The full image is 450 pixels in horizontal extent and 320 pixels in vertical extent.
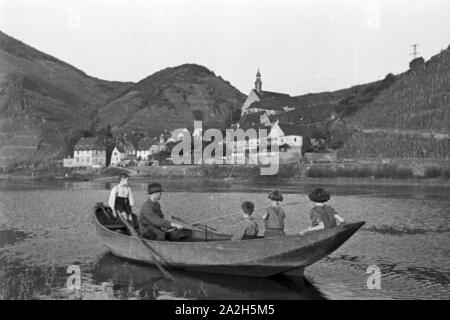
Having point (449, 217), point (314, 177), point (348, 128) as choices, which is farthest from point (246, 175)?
point (449, 217)

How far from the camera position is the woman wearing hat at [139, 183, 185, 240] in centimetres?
2056

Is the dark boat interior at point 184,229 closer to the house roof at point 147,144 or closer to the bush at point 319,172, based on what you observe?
the bush at point 319,172

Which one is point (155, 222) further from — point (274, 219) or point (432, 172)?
point (432, 172)

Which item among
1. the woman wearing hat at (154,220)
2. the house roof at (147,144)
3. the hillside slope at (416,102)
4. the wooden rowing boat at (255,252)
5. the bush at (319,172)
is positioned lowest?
the wooden rowing boat at (255,252)

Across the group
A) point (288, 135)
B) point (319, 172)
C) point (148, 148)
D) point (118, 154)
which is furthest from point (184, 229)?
point (118, 154)

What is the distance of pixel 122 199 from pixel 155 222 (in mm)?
4437

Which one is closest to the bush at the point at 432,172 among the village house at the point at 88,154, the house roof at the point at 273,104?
the house roof at the point at 273,104

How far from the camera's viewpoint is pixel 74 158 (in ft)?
583

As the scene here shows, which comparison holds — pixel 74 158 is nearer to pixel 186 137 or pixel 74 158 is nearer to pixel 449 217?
pixel 186 137

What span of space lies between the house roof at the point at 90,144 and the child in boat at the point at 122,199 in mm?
154978

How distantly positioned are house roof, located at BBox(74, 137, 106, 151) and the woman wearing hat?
15854cm

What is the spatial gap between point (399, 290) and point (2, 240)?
22679 mm

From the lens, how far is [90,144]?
17688 centimetres

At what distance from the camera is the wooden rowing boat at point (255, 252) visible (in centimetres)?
1767
